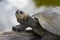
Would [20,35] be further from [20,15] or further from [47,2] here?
[47,2]

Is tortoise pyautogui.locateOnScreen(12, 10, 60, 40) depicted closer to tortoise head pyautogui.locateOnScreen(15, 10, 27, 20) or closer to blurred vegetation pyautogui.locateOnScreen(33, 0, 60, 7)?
tortoise head pyautogui.locateOnScreen(15, 10, 27, 20)

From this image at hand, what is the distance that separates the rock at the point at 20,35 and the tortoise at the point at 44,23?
0.05 metres

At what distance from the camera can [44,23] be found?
1991 millimetres

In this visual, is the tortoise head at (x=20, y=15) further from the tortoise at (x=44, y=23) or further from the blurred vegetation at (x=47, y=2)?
the blurred vegetation at (x=47, y=2)

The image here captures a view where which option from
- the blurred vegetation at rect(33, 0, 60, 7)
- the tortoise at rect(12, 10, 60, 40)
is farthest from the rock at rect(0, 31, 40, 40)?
the blurred vegetation at rect(33, 0, 60, 7)

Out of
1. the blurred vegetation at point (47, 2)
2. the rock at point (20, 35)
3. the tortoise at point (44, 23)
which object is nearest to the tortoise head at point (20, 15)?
the tortoise at point (44, 23)

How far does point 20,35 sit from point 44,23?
0.25 meters

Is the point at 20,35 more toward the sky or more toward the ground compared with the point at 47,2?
more toward the ground

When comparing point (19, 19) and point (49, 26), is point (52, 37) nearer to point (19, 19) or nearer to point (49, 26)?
point (49, 26)

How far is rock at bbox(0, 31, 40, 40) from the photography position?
6.17ft

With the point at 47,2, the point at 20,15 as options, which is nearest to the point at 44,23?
the point at 20,15

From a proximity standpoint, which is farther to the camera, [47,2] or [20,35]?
[47,2]

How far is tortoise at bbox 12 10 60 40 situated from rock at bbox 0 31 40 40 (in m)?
0.05

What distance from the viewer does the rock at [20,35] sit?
6.17 feet
